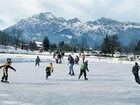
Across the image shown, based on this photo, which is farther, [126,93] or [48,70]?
[48,70]

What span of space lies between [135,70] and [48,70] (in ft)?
18.1

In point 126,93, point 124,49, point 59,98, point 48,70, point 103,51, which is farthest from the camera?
point 124,49

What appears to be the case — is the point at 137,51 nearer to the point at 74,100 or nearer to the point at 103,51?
the point at 103,51

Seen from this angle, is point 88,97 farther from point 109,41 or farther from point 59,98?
point 109,41

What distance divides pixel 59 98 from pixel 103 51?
107719 millimetres

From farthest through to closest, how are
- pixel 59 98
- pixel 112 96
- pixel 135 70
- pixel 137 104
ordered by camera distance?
1. pixel 135 70
2. pixel 112 96
3. pixel 59 98
4. pixel 137 104

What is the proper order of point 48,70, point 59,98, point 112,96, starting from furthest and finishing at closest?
point 48,70 → point 112,96 → point 59,98

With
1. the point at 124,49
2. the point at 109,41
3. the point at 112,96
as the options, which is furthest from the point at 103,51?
the point at 112,96

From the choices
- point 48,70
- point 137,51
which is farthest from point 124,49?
point 48,70

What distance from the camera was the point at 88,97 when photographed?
14984 mm

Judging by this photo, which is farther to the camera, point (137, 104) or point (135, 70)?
point (135, 70)

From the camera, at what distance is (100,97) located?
15.1m

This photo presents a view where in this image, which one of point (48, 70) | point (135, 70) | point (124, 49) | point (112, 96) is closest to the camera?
point (112, 96)

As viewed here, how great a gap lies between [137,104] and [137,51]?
115 meters
